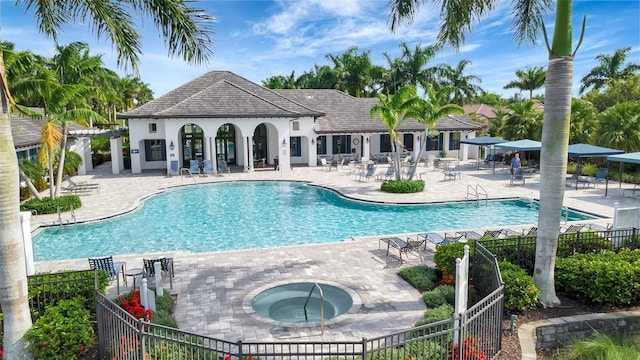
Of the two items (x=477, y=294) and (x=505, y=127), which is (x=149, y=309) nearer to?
(x=477, y=294)

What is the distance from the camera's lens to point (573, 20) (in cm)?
802

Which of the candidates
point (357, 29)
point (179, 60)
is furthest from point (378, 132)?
point (179, 60)

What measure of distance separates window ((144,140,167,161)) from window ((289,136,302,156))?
30.6 feet

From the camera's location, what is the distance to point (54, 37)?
336 inches

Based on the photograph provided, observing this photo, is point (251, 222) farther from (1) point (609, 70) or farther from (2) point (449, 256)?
(1) point (609, 70)

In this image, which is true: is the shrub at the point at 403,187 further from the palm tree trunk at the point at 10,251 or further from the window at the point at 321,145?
the palm tree trunk at the point at 10,251

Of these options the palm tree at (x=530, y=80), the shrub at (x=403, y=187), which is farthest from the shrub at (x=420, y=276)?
the palm tree at (x=530, y=80)

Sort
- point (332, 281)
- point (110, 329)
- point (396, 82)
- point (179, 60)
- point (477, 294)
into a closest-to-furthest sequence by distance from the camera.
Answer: point (110, 329)
point (179, 60)
point (477, 294)
point (332, 281)
point (396, 82)

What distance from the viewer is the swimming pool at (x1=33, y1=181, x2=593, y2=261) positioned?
14656mm

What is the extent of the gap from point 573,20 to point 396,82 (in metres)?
40.1

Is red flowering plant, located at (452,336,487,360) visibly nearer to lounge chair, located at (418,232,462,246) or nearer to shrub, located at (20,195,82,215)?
lounge chair, located at (418,232,462,246)

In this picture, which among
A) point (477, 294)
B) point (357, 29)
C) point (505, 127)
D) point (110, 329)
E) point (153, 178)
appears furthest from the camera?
point (505, 127)

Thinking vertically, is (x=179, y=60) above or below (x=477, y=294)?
above

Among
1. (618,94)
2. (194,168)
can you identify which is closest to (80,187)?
(194,168)
